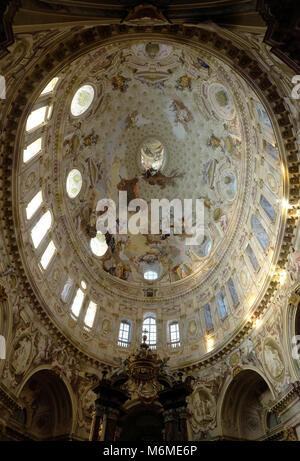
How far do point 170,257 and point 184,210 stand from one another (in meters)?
4.13

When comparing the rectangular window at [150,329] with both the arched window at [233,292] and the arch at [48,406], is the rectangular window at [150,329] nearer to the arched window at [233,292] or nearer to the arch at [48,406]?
the arched window at [233,292]

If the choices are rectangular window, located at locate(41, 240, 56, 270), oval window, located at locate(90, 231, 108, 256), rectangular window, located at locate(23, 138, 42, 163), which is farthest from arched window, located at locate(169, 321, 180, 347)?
rectangular window, located at locate(23, 138, 42, 163)

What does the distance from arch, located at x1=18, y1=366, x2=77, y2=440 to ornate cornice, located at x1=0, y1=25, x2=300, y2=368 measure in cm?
267

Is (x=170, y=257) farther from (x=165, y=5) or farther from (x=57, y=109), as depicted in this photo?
(x=165, y=5)

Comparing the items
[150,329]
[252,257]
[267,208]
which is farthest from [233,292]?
[150,329]

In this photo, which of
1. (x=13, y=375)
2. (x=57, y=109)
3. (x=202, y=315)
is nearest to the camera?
(x=13, y=375)

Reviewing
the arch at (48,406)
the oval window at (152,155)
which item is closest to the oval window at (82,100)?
the oval window at (152,155)

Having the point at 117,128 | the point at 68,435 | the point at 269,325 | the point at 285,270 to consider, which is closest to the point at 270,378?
the point at 269,325

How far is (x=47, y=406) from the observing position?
19.5 m

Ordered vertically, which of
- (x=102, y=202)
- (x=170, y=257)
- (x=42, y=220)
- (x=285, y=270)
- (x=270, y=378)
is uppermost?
(x=102, y=202)

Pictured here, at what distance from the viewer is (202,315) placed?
23.9 metres

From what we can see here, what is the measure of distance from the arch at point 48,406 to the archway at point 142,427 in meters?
3.15

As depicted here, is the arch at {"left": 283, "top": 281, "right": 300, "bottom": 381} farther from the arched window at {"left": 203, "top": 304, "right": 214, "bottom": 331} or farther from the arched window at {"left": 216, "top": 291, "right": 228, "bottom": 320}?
the arched window at {"left": 203, "top": 304, "right": 214, "bottom": 331}

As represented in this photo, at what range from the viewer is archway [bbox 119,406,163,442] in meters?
19.5
